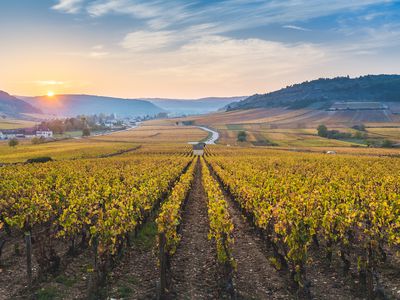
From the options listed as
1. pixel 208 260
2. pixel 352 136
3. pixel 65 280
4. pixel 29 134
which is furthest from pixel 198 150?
pixel 29 134

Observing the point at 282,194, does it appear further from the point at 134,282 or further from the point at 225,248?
the point at 134,282

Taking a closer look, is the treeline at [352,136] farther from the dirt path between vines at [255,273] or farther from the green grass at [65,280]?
the green grass at [65,280]

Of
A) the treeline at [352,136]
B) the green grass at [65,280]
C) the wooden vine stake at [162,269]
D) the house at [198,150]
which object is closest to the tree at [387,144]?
the treeline at [352,136]

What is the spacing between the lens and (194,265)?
46.2 ft

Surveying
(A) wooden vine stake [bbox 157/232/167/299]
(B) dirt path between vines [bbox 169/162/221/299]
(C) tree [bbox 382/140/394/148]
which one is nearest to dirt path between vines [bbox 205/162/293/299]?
(B) dirt path between vines [bbox 169/162/221/299]

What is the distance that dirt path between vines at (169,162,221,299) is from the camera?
11.7 meters

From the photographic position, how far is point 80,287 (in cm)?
1190

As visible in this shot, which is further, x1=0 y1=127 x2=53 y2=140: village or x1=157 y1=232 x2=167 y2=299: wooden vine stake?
x1=0 y1=127 x2=53 y2=140: village

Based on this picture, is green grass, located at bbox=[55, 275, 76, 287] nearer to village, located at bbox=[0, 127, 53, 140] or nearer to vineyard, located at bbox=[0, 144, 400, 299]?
vineyard, located at bbox=[0, 144, 400, 299]

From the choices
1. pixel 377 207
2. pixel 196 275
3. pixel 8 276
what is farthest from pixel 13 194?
pixel 377 207

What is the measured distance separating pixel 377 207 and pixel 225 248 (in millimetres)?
7014

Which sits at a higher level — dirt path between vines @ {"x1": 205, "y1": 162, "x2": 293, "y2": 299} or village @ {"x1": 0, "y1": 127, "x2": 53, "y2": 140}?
village @ {"x1": 0, "y1": 127, "x2": 53, "y2": 140}

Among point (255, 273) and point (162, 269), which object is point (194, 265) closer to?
point (255, 273)

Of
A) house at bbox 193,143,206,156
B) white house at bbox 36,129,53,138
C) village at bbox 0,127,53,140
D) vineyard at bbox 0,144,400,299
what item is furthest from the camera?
white house at bbox 36,129,53,138
